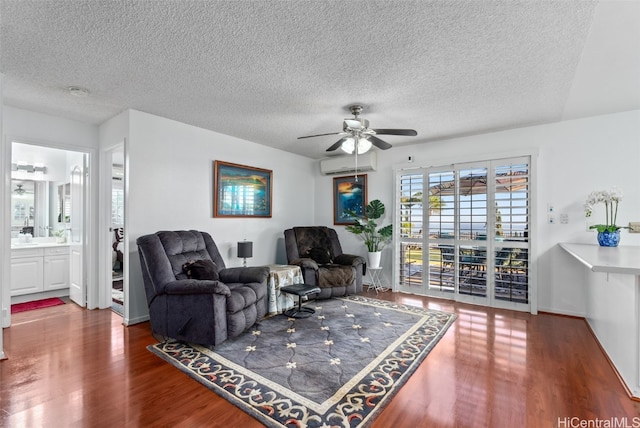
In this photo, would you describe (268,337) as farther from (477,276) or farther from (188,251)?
(477,276)

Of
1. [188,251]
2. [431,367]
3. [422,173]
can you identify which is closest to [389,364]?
[431,367]

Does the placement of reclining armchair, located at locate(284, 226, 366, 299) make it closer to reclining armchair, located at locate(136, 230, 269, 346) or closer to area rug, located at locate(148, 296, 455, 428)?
area rug, located at locate(148, 296, 455, 428)

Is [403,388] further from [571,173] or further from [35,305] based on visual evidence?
[35,305]

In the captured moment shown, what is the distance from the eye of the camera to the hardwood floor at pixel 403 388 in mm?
1875

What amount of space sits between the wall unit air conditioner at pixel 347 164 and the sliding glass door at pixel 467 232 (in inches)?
22.1

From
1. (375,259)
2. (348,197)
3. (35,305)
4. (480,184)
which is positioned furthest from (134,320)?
(480,184)

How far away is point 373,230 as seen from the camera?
5.27 m

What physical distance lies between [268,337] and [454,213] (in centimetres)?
328

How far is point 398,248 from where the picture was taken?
520 centimetres

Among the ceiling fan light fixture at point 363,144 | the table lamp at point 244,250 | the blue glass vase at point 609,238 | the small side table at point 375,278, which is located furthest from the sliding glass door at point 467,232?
the table lamp at point 244,250

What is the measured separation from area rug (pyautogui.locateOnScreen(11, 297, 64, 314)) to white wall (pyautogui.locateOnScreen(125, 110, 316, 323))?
1761 millimetres

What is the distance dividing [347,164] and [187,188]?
2.79 meters

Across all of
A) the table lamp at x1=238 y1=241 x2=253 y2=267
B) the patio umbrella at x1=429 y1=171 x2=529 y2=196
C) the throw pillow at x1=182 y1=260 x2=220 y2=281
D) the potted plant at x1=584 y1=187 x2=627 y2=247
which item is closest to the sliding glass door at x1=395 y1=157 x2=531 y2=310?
the patio umbrella at x1=429 y1=171 x2=529 y2=196
